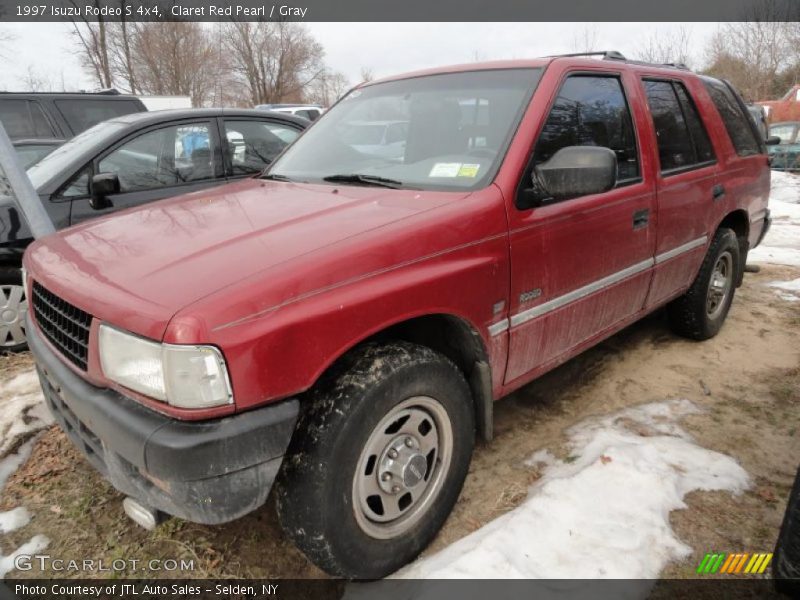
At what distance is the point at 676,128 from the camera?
3.41m

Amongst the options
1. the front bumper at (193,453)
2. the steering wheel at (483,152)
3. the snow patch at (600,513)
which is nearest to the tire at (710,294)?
the snow patch at (600,513)

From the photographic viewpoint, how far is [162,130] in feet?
14.6

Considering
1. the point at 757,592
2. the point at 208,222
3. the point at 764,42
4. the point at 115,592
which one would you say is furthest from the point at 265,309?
the point at 764,42

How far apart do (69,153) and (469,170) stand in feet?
11.6

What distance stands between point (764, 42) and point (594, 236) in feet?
99.9

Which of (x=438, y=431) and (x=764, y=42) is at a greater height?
(x=764, y=42)

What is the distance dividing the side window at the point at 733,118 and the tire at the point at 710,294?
26.2 inches

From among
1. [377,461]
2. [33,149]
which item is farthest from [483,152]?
[33,149]

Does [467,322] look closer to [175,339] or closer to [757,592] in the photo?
[175,339]

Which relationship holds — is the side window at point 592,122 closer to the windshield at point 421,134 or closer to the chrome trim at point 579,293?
the windshield at point 421,134

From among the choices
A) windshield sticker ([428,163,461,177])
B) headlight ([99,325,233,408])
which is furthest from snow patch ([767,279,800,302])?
headlight ([99,325,233,408])

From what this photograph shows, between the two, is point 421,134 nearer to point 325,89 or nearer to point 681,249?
point 681,249

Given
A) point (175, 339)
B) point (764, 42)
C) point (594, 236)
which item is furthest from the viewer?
point (764, 42)

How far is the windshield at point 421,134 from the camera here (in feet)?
7.90
